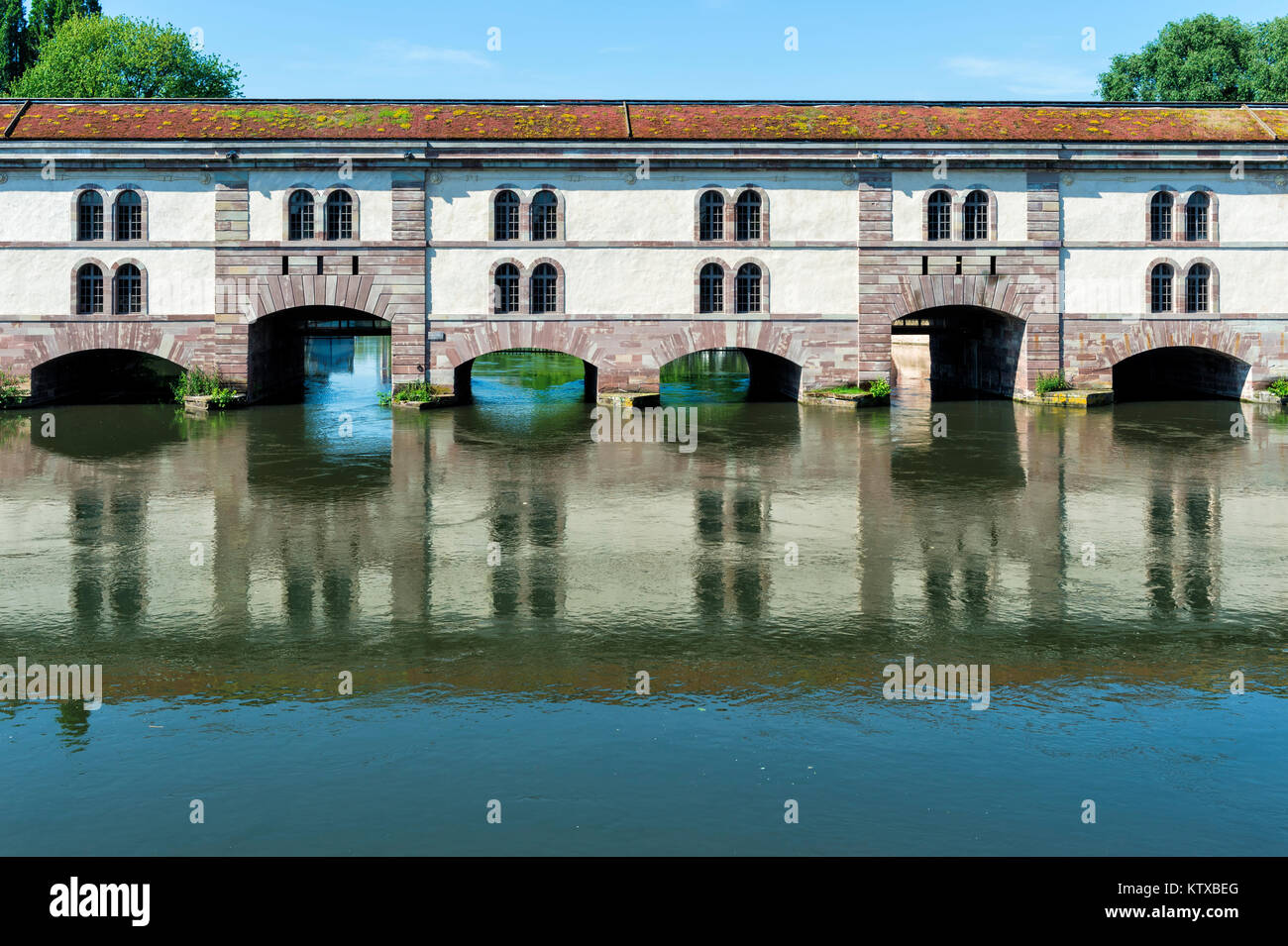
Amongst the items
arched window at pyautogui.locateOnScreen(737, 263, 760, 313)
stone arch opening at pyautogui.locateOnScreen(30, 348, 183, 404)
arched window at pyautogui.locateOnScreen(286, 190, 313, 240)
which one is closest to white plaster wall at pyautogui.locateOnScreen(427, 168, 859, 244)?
arched window at pyautogui.locateOnScreen(737, 263, 760, 313)

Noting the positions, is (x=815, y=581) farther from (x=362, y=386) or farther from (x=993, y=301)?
(x=362, y=386)

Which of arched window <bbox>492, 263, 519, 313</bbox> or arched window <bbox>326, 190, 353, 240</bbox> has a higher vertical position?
arched window <bbox>326, 190, 353, 240</bbox>

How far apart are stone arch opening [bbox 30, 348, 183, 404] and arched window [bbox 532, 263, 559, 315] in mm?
12201

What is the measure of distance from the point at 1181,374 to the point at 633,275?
21494 mm

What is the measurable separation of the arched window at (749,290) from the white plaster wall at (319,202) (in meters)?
11.4

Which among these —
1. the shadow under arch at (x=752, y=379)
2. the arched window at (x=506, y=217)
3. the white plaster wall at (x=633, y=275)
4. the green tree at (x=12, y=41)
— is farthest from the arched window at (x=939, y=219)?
the green tree at (x=12, y=41)

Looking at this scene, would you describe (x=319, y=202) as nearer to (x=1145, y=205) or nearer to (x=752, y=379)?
(x=752, y=379)

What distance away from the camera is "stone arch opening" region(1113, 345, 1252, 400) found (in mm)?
43191

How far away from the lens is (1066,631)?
48.8 feet

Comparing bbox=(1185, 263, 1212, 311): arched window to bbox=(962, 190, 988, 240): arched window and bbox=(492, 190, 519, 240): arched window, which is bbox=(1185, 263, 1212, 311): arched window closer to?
bbox=(962, 190, 988, 240): arched window

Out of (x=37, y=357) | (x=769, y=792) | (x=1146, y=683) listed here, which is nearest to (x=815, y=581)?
(x=1146, y=683)

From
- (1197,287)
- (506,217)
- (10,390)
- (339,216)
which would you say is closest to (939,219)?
(1197,287)

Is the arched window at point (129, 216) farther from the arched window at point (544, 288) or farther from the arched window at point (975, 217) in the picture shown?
the arched window at point (975, 217)

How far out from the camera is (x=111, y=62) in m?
62.0
